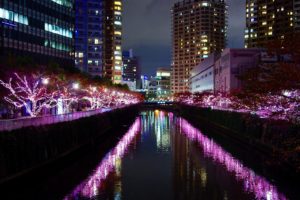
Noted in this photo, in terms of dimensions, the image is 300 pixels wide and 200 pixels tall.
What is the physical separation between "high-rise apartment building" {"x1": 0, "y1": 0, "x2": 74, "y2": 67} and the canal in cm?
5115

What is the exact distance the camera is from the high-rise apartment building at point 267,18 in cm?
15812

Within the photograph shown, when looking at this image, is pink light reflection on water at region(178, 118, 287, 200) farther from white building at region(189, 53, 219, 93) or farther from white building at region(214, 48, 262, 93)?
white building at region(189, 53, 219, 93)

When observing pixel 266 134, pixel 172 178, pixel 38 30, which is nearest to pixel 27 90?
pixel 266 134

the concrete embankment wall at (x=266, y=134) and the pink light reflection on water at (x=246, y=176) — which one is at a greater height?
the concrete embankment wall at (x=266, y=134)

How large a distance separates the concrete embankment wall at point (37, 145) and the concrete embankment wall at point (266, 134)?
12279 millimetres

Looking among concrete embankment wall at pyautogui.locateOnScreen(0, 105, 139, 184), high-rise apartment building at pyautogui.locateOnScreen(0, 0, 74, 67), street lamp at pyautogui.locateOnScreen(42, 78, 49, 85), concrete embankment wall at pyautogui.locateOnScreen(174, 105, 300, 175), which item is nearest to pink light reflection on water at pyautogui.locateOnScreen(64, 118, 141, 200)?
concrete embankment wall at pyautogui.locateOnScreen(0, 105, 139, 184)

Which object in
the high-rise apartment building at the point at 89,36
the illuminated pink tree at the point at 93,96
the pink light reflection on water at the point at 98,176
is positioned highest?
the high-rise apartment building at the point at 89,36

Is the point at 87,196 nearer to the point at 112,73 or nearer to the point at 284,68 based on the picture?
the point at 284,68

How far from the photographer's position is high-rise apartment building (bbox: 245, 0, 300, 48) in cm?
15812

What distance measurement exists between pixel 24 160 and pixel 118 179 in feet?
16.3

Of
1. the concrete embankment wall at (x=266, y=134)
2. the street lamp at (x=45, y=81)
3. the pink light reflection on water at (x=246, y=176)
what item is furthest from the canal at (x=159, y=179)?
the street lamp at (x=45, y=81)

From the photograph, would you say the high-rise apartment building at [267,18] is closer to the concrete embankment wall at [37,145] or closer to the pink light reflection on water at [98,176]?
the pink light reflection on water at [98,176]

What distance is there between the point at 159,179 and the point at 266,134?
12.9 metres

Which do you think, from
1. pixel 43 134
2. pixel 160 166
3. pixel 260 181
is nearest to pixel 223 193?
pixel 260 181
